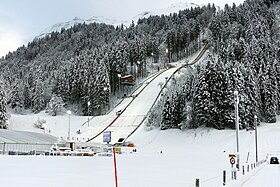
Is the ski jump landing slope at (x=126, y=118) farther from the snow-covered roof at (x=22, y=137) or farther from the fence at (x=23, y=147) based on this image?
the fence at (x=23, y=147)

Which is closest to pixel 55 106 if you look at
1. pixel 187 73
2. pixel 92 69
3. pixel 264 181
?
pixel 92 69

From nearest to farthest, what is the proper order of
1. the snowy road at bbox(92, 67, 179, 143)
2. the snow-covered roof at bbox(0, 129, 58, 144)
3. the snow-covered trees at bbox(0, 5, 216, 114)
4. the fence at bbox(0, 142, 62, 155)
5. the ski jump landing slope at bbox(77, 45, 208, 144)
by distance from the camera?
the fence at bbox(0, 142, 62, 155) < the snow-covered roof at bbox(0, 129, 58, 144) < the snowy road at bbox(92, 67, 179, 143) < the ski jump landing slope at bbox(77, 45, 208, 144) < the snow-covered trees at bbox(0, 5, 216, 114)

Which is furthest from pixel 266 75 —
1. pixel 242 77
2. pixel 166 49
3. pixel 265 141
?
pixel 166 49

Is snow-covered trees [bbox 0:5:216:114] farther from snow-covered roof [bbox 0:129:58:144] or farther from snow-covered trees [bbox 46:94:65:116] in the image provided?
snow-covered roof [bbox 0:129:58:144]

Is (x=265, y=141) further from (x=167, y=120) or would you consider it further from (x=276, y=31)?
(x=276, y=31)

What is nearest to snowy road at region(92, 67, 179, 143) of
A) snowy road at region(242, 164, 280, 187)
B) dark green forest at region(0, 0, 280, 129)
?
dark green forest at region(0, 0, 280, 129)

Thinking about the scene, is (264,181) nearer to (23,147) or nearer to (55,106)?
(23,147)

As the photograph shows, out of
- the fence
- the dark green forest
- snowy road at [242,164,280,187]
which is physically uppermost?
the dark green forest

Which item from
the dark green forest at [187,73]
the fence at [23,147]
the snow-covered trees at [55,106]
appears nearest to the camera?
the fence at [23,147]

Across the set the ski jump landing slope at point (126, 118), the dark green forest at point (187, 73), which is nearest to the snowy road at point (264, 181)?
the dark green forest at point (187, 73)

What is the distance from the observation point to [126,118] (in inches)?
2751

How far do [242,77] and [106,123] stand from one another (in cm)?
2883

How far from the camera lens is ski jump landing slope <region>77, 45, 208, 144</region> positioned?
61944mm

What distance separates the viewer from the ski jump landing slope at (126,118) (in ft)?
203
